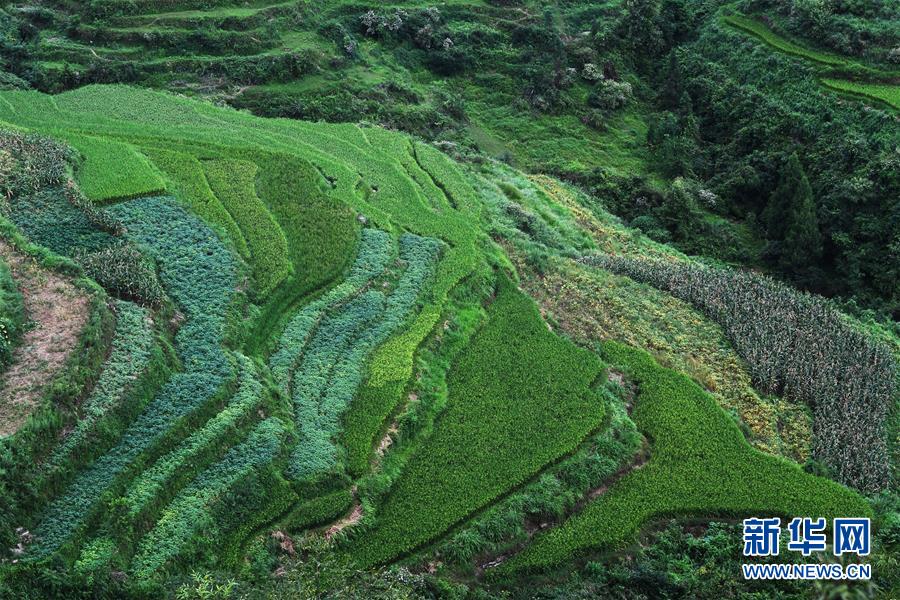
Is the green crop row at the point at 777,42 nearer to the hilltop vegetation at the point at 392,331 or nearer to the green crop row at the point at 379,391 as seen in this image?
the hilltop vegetation at the point at 392,331

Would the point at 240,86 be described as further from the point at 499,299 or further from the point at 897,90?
the point at 897,90

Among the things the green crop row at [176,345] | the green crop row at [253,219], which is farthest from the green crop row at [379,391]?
the green crop row at [253,219]

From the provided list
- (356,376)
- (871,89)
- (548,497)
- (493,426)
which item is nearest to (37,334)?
(356,376)

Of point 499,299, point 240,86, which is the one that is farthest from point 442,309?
point 240,86

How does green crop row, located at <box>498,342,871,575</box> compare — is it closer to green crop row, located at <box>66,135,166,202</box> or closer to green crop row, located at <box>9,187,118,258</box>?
green crop row, located at <box>9,187,118,258</box>

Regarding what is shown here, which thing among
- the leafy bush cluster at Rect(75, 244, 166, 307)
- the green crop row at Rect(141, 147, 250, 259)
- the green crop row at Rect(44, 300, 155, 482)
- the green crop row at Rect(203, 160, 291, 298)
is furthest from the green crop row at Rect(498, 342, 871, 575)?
the green crop row at Rect(141, 147, 250, 259)

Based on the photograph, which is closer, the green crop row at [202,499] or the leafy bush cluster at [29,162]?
the green crop row at [202,499]
